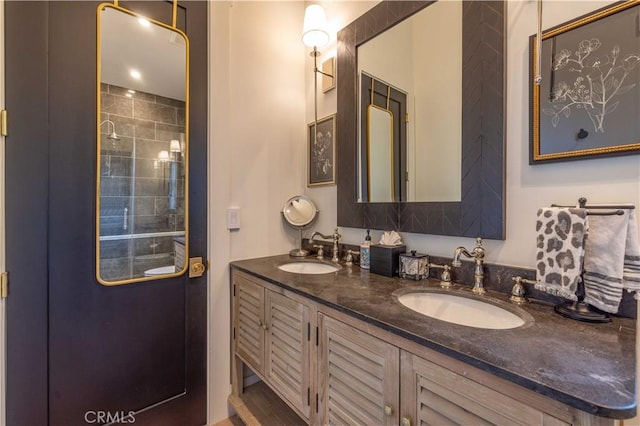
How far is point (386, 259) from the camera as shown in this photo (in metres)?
1.33

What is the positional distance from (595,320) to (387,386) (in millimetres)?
604

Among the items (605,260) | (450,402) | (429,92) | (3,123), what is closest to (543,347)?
(450,402)

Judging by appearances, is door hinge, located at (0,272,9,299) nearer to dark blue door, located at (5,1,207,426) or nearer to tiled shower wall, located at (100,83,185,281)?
dark blue door, located at (5,1,207,426)

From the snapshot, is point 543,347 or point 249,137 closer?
point 543,347

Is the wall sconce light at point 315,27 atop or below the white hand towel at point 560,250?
atop

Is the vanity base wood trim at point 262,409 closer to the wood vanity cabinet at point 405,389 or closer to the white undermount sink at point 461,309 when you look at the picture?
the wood vanity cabinet at point 405,389

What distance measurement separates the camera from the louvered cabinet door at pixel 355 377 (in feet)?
2.63

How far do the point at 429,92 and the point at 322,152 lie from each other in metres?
0.75

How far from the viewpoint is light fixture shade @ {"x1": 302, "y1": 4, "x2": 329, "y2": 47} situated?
162cm

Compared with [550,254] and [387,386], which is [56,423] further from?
[550,254]

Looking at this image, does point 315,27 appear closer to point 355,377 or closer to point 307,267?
point 307,267

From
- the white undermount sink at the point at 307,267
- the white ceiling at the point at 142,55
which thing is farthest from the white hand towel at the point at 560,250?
the white ceiling at the point at 142,55

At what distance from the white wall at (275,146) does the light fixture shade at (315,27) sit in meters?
0.14

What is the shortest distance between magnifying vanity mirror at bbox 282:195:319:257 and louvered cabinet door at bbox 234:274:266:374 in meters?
0.44
